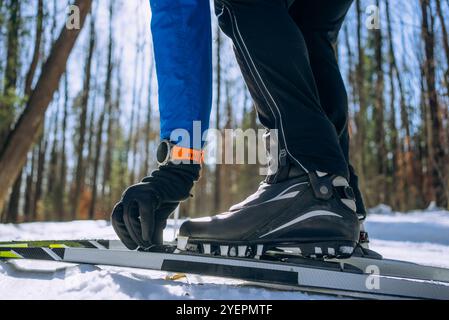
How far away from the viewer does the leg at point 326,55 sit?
1.15 meters

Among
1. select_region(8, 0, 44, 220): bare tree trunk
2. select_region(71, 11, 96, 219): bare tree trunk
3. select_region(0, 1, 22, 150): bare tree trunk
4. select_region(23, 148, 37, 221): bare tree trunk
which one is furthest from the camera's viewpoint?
select_region(23, 148, 37, 221): bare tree trunk

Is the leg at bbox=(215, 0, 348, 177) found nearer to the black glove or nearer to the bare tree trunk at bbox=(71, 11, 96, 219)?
the black glove

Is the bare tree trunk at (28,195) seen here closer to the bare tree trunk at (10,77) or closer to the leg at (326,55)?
the bare tree trunk at (10,77)

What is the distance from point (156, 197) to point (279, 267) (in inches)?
11.7

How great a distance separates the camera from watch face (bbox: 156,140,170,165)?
0.93 m

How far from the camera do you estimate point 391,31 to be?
1114cm

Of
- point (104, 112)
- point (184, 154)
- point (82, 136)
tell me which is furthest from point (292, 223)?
point (104, 112)

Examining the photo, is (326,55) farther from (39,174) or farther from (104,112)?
(39,174)

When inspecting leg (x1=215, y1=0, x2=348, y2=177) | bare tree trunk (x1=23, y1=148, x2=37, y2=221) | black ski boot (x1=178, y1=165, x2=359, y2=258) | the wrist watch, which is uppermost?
leg (x1=215, y1=0, x2=348, y2=177)

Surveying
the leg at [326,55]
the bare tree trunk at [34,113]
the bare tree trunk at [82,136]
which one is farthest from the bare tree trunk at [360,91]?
the leg at [326,55]

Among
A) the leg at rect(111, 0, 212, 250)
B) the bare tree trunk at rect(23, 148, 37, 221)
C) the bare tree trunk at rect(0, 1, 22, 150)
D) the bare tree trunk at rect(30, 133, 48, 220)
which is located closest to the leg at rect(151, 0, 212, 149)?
the leg at rect(111, 0, 212, 250)

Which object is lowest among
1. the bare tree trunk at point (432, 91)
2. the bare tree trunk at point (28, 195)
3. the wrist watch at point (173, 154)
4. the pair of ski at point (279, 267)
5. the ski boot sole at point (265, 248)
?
the bare tree trunk at point (28, 195)

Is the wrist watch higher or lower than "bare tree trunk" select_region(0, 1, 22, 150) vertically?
lower

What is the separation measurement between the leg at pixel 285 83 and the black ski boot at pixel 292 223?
0.05 m
